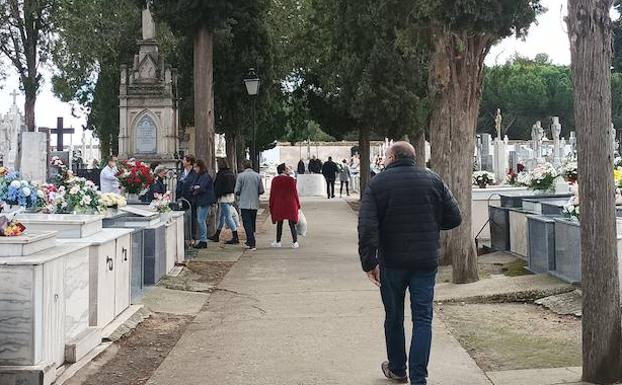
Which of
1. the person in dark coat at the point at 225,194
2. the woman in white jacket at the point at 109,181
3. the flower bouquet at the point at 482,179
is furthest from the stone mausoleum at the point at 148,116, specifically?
the flower bouquet at the point at 482,179

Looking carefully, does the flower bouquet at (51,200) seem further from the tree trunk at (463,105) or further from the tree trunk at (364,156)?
the tree trunk at (364,156)

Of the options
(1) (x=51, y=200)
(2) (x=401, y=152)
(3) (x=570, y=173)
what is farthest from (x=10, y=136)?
(2) (x=401, y=152)

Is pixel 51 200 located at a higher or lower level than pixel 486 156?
lower

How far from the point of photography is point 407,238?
206 inches

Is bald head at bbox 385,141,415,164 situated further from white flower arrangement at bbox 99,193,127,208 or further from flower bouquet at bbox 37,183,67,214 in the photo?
white flower arrangement at bbox 99,193,127,208

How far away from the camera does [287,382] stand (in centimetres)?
566

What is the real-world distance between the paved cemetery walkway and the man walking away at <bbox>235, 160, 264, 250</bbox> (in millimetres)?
2681

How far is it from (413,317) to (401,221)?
684mm

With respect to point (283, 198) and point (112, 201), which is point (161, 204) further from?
point (283, 198)

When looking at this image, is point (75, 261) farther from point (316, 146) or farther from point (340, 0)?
point (316, 146)

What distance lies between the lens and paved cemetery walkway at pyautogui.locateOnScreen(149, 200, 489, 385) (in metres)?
5.86

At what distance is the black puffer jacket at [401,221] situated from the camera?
5.21 metres

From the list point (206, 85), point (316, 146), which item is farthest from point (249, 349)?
point (316, 146)

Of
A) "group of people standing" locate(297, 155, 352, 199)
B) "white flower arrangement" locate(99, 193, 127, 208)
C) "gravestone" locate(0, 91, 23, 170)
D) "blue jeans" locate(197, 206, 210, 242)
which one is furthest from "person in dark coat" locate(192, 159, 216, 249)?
"group of people standing" locate(297, 155, 352, 199)
